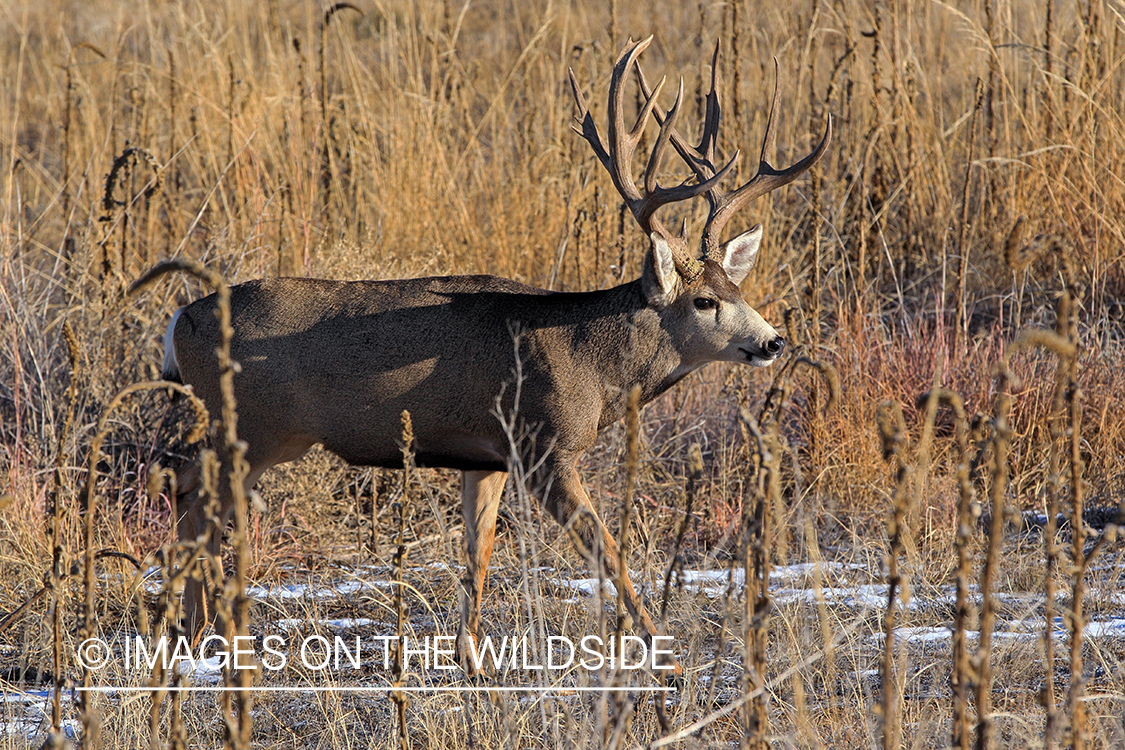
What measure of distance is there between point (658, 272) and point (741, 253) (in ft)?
1.68

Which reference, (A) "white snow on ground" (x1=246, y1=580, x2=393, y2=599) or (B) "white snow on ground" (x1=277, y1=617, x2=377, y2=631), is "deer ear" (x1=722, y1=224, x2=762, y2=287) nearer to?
Answer: (A) "white snow on ground" (x1=246, y1=580, x2=393, y2=599)

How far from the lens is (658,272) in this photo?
4078mm

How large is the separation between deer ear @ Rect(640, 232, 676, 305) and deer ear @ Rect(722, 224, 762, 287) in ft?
1.13

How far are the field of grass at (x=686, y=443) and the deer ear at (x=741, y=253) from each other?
52 cm

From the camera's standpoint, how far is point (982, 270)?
6.80m

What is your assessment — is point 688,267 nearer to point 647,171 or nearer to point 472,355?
point 647,171

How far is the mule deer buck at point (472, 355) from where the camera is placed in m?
3.96

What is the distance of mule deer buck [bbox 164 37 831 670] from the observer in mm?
3961

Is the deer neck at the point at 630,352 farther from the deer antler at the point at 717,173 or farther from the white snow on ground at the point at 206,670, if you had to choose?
the white snow on ground at the point at 206,670

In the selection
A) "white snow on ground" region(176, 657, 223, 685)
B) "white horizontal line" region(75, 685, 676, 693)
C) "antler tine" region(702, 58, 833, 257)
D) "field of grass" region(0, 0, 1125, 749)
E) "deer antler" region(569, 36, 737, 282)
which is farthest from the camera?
"antler tine" region(702, 58, 833, 257)

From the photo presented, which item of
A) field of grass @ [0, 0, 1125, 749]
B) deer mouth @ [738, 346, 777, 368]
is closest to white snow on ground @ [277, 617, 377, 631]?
field of grass @ [0, 0, 1125, 749]

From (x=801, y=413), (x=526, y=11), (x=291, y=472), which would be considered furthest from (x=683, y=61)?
(x=291, y=472)

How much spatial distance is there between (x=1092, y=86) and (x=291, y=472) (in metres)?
4.71

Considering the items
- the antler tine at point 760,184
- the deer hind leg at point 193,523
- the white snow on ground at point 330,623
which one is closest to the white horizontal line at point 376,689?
the white snow on ground at point 330,623
